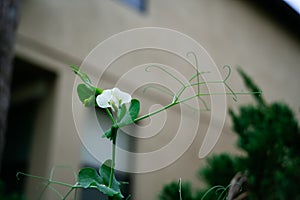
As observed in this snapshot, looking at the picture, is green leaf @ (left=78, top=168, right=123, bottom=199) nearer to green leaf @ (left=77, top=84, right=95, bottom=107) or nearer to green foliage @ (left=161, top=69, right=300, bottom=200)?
green leaf @ (left=77, top=84, right=95, bottom=107)

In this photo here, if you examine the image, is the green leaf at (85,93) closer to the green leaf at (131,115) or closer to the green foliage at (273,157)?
the green leaf at (131,115)

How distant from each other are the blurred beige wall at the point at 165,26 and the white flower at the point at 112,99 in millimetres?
2350

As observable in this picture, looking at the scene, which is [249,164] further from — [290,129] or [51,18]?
[51,18]

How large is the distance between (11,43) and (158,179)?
346cm

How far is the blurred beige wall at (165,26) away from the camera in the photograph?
4480 mm

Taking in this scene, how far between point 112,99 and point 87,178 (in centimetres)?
9

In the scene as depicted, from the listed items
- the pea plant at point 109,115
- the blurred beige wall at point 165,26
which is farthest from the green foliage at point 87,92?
the blurred beige wall at point 165,26

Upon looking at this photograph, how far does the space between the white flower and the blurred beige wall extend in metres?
2.35

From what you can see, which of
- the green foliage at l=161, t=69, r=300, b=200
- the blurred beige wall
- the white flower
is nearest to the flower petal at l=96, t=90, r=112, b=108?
the white flower

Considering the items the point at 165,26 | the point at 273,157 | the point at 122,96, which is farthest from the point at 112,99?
the point at 165,26

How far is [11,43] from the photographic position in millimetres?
2158

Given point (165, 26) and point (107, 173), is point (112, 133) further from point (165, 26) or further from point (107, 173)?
point (165, 26)

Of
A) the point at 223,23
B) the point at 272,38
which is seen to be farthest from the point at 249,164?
the point at 272,38

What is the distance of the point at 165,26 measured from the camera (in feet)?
18.8
